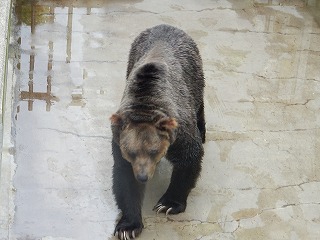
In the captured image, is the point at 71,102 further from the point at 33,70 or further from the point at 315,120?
the point at 315,120

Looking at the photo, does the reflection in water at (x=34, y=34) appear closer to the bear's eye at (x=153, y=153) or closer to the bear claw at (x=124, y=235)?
the bear claw at (x=124, y=235)

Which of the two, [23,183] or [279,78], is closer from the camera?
[23,183]

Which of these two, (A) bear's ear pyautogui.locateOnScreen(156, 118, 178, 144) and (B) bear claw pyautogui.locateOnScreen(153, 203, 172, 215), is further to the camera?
(B) bear claw pyautogui.locateOnScreen(153, 203, 172, 215)

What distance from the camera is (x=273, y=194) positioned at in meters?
7.37

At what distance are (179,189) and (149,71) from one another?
1118 millimetres

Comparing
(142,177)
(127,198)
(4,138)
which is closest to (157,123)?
(142,177)

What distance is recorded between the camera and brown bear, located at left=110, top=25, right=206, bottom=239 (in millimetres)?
6289

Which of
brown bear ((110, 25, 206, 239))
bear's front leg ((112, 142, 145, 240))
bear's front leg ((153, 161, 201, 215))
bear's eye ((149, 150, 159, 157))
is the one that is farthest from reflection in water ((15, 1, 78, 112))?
bear's eye ((149, 150, 159, 157))

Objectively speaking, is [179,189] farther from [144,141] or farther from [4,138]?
[4,138]

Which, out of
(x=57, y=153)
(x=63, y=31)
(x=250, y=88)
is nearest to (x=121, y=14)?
(x=63, y=31)

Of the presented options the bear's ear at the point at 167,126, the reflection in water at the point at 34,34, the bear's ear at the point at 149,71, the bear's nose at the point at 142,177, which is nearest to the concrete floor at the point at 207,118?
the reflection in water at the point at 34,34

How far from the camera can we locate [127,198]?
678 cm

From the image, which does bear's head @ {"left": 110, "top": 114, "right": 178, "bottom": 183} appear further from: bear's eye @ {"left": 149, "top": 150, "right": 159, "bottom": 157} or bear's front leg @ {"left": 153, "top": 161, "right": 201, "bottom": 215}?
bear's front leg @ {"left": 153, "top": 161, "right": 201, "bottom": 215}

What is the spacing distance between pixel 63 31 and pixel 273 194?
3793mm
